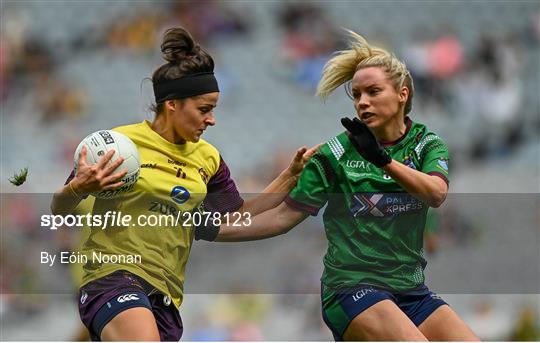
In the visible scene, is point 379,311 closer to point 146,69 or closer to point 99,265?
point 99,265

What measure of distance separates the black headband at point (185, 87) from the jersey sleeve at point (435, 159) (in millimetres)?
1003

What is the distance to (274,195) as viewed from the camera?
16.2 feet

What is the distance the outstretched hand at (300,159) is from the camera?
4.81m

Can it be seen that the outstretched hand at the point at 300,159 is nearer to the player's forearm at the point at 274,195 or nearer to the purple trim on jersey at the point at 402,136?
the player's forearm at the point at 274,195

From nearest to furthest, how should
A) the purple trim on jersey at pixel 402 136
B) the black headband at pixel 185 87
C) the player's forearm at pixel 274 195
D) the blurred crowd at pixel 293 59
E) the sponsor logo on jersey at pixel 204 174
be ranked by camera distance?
the purple trim on jersey at pixel 402 136
the black headband at pixel 185 87
the sponsor logo on jersey at pixel 204 174
the player's forearm at pixel 274 195
the blurred crowd at pixel 293 59

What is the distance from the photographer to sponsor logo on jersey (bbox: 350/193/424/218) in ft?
14.7

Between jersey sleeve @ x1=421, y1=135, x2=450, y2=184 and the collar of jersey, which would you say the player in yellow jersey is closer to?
the collar of jersey

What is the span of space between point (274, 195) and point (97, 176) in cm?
96

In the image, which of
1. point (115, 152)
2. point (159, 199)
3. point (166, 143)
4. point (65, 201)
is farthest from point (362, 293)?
point (65, 201)

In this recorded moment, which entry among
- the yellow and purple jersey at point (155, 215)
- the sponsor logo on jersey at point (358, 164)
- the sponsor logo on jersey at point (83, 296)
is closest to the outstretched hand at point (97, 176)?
the yellow and purple jersey at point (155, 215)

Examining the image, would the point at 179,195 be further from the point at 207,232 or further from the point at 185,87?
the point at 185,87

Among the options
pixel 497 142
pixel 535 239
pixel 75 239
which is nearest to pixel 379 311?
pixel 75 239

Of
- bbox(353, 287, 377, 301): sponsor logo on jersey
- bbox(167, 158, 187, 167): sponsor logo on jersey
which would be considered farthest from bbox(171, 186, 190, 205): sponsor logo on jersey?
bbox(353, 287, 377, 301): sponsor logo on jersey

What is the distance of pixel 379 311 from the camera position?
4320 millimetres
